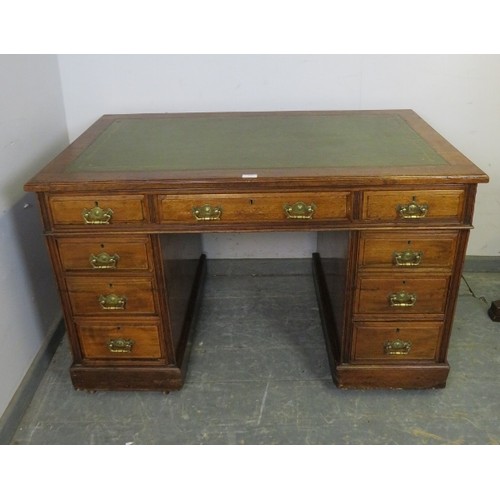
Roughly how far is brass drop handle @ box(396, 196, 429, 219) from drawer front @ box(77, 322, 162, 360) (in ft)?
2.94

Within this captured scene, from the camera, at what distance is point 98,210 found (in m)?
1.57

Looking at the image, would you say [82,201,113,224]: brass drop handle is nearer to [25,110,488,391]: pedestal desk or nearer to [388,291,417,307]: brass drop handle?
[25,110,488,391]: pedestal desk

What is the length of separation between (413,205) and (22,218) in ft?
4.42

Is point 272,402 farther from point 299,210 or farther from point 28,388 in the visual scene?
point 28,388

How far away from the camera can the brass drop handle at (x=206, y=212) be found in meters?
1.58

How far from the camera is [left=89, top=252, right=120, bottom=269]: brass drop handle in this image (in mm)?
1655

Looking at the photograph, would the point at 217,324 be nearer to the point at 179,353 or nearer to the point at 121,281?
the point at 179,353

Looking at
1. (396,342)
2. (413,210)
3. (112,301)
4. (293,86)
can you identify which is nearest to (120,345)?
(112,301)

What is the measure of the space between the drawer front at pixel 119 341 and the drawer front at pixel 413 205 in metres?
0.83

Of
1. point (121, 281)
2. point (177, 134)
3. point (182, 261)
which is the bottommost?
point (182, 261)

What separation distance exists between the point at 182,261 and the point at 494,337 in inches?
51.9

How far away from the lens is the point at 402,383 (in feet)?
6.09

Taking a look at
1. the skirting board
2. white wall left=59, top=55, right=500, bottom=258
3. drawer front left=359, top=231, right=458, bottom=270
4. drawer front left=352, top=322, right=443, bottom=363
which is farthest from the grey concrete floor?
white wall left=59, top=55, right=500, bottom=258

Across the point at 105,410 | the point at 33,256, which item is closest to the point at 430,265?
the point at 105,410
